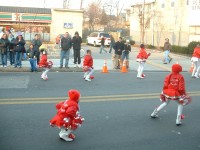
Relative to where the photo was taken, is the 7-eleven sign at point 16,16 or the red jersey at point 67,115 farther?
the 7-eleven sign at point 16,16

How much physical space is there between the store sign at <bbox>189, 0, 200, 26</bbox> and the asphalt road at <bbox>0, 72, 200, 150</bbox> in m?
17.4

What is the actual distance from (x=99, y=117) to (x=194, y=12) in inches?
976

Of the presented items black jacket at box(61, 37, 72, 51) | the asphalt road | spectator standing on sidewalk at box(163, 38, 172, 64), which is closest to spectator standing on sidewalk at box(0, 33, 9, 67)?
black jacket at box(61, 37, 72, 51)

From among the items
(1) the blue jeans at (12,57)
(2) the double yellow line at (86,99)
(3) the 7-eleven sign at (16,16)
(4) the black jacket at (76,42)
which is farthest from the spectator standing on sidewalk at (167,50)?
(3) the 7-eleven sign at (16,16)

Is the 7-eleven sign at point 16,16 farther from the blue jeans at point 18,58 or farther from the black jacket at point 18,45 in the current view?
the black jacket at point 18,45

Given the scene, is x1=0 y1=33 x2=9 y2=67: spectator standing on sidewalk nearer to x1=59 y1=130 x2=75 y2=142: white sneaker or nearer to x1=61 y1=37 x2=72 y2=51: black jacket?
x1=61 y1=37 x2=72 y2=51: black jacket

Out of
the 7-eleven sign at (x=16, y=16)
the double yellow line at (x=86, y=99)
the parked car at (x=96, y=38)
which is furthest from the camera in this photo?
the 7-eleven sign at (x=16, y=16)

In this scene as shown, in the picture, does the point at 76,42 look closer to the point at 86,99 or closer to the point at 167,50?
the point at 167,50

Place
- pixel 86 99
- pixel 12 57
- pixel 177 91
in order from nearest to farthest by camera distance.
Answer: pixel 177 91, pixel 86 99, pixel 12 57

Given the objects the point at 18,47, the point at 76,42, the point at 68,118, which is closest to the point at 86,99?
the point at 68,118

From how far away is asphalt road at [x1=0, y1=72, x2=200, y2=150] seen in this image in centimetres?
679

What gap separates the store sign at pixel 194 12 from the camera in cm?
3045

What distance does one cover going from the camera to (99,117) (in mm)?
8727

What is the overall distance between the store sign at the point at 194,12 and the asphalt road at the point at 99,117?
685 inches
